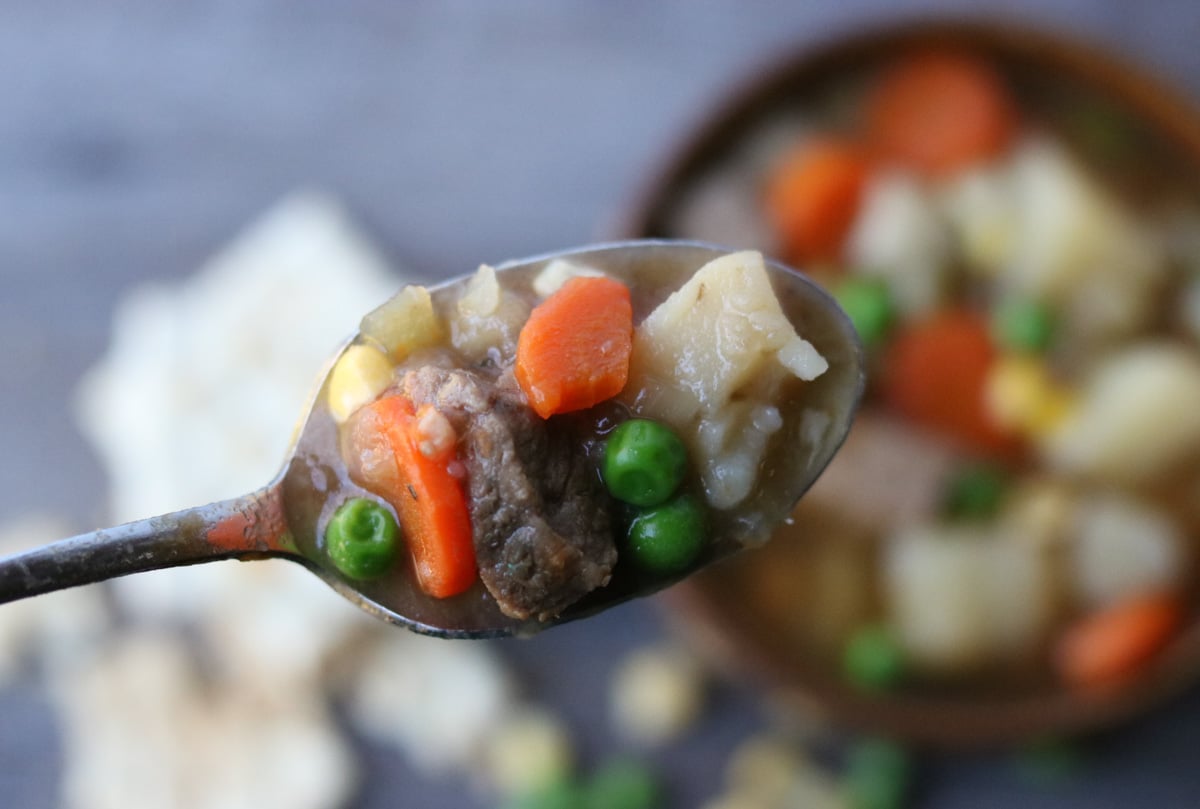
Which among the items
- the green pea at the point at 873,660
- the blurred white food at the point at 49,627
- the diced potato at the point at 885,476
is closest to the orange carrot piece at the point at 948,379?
the diced potato at the point at 885,476

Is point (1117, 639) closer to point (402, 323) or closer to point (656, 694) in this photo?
point (656, 694)

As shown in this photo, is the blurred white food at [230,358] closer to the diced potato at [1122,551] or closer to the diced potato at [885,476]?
the diced potato at [885,476]

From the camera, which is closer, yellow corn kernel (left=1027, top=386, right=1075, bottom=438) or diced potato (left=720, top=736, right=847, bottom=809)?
yellow corn kernel (left=1027, top=386, right=1075, bottom=438)

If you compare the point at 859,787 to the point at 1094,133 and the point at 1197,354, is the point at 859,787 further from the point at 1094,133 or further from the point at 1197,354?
the point at 1094,133

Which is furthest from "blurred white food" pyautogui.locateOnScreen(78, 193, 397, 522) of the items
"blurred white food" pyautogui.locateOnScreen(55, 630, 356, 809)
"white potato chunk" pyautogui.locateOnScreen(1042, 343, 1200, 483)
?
"white potato chunk" pyautogui.locateOnScreen(1042, 343, 1200, 483)

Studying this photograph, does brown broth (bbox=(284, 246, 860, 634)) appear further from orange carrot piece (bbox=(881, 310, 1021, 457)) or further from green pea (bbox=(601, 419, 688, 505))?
orange carrot piece (bbox=(881, 310, 1021, 457))

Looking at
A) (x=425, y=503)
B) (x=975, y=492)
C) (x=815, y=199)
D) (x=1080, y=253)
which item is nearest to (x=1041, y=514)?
(x=975, y=492)
